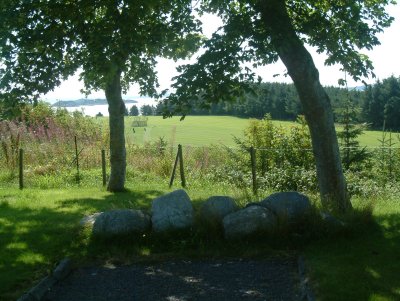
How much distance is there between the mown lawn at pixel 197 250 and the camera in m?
6.16

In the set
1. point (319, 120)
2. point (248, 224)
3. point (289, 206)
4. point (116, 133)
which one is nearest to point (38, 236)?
point (248, 224)

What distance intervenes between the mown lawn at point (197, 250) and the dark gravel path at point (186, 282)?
1.12 ft

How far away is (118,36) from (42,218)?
13.4 ft

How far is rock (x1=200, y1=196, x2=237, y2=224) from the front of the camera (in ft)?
27.2

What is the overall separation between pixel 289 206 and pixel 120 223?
2.89 m

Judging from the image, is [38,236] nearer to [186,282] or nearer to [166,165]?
[186,282]

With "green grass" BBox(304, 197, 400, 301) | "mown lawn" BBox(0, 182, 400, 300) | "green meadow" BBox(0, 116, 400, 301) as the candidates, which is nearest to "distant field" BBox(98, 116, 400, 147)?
"green meadow" BBox(0, 116, 400, 301)

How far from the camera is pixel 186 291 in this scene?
628 cm

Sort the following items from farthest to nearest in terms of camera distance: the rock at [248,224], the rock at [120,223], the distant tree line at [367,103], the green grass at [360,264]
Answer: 1. the distant tree line at [367,103]
2. the rock at [120,223]
3. the rock at [248,224]
4. the green grass at [360,264]

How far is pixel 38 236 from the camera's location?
28.5ft

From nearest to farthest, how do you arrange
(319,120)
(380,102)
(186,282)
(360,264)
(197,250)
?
1. (186,282)
2. (360,264)
3. (197,250)
4. (319,120)
5. (380,102)

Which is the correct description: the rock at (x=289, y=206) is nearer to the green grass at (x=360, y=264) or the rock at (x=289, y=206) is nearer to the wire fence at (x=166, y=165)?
the green grass at (x=360, y=264)

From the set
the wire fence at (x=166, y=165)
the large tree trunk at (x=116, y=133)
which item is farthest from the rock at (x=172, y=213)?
the wire fence at (x=166, y=165)

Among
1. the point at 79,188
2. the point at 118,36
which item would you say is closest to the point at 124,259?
the point at 118,36
